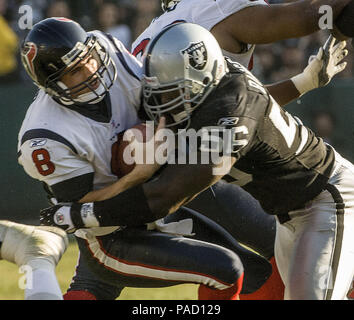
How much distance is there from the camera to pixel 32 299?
2725 millimetres

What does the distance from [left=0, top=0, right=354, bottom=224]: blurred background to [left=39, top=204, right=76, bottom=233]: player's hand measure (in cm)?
442

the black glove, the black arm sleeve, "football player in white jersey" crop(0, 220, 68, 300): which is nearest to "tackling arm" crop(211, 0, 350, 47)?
the black arm sleeve

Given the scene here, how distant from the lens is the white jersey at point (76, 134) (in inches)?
124

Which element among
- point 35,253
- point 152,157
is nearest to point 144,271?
point 152,157

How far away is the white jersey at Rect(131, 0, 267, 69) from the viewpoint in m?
3.80

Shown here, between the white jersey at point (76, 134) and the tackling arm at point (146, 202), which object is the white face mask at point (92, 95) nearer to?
the white jersey at point (76, 134)

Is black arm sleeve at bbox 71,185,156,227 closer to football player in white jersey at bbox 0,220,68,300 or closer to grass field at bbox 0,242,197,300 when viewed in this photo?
football player in white jersey at bbox 0,220,68,300

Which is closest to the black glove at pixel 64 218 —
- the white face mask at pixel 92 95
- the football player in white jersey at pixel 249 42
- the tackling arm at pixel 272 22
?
the white face mask at pixel 92 95

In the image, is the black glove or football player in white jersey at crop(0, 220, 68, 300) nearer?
football player in white jersey at crop(0, 220, 68, 300)

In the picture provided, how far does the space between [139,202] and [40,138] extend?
512 millimetres

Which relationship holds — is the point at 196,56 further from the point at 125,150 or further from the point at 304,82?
the point at 304,82

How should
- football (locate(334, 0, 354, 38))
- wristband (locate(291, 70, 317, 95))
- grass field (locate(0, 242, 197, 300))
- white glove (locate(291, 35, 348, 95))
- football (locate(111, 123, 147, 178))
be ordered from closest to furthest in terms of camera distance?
football (locate(111, 123, 147, 178))
football (locate(334, 0, 354, 38))
white glove (locate(291, 35, 348, 95))
wristband (locate(291, 70, 317, 95))
grass field (locate(0, 242, 197, 300))

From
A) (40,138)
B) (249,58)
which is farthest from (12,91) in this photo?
(40,138)

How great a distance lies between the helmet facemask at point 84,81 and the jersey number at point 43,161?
28 centimetres
